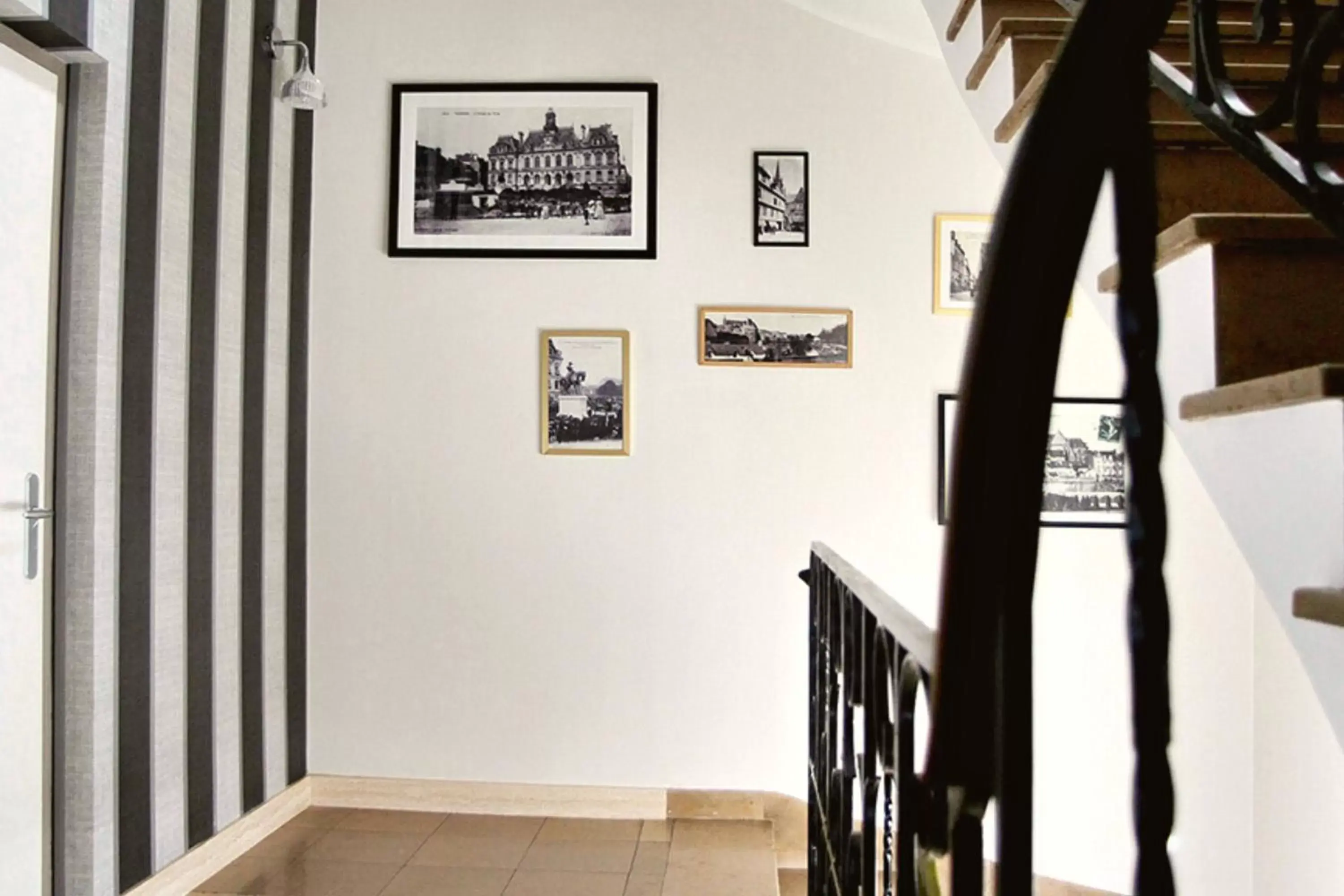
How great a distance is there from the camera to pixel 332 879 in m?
2.82

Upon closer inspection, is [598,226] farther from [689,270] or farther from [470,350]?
[470,350]

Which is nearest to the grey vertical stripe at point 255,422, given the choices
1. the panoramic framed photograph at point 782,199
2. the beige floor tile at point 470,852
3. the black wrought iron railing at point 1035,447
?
the beige floor tile at point 470,852

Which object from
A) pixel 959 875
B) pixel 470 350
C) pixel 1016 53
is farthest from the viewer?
pixel 470 350

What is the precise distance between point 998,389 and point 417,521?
314 cm

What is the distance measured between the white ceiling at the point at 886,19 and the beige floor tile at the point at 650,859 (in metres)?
2.62

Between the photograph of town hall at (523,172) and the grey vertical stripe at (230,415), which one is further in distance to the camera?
the photograph of town hall at (523,172)

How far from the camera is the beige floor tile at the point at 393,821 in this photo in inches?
128

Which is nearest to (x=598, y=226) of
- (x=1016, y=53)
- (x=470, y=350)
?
(x=470, y=350)

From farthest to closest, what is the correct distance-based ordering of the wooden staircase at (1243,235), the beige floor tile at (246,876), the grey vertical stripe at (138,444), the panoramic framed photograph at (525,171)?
the panoramic framed photograph at (525,171)
the beige floor tile at (246,876)
the grey vertical stripe at (138,444)
the wooden staircase at (1243,235)

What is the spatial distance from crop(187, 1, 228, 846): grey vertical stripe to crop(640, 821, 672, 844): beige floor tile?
49.0 inches

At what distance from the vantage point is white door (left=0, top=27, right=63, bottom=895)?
2.21 meters

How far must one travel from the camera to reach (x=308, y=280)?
3.50 meters

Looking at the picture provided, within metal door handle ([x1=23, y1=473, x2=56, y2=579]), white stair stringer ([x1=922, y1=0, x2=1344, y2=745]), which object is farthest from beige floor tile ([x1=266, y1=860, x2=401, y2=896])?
white stair stringer ([x1=922, y1=0, x2=1344, y2=745])

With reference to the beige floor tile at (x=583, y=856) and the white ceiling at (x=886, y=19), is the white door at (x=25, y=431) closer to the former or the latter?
the beige floor tile at (x=583, y=856)
